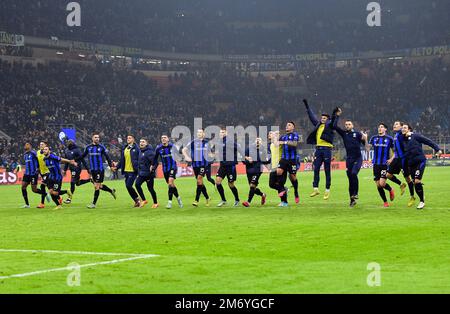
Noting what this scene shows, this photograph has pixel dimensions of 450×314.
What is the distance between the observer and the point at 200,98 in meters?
81.5

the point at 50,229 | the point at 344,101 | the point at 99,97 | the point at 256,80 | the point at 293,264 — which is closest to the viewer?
the point at 293,264

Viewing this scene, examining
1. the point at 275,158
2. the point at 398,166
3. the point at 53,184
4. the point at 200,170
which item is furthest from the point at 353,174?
the point at 53,184

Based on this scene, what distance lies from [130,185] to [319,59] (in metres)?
69.3

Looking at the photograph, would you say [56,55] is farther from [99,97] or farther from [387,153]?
[387,153]

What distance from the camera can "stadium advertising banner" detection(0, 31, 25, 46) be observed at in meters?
64.9

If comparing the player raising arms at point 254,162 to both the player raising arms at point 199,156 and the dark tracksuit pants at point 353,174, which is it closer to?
the player raising arms at point 199,156

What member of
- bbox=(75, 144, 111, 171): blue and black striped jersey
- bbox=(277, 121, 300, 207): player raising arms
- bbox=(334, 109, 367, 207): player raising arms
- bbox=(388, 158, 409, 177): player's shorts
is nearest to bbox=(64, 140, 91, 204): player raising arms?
bbox=(75, 144, 111, 171): blue and black striped jersey

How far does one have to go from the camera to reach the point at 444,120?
77.4 metres

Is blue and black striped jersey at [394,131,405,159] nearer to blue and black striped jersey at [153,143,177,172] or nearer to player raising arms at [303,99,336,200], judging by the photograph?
player raising arms at [303,99,336,200]

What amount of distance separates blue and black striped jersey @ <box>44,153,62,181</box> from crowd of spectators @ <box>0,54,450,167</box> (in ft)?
92.8

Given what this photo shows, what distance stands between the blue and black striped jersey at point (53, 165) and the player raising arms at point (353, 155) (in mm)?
10121

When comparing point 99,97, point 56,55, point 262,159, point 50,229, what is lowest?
point 50,229

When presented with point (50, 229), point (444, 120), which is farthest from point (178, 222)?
point (444, 120)

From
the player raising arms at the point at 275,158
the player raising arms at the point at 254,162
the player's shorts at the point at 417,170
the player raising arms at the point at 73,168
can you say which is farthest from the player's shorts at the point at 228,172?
the player raising arms at the point at 73,168
